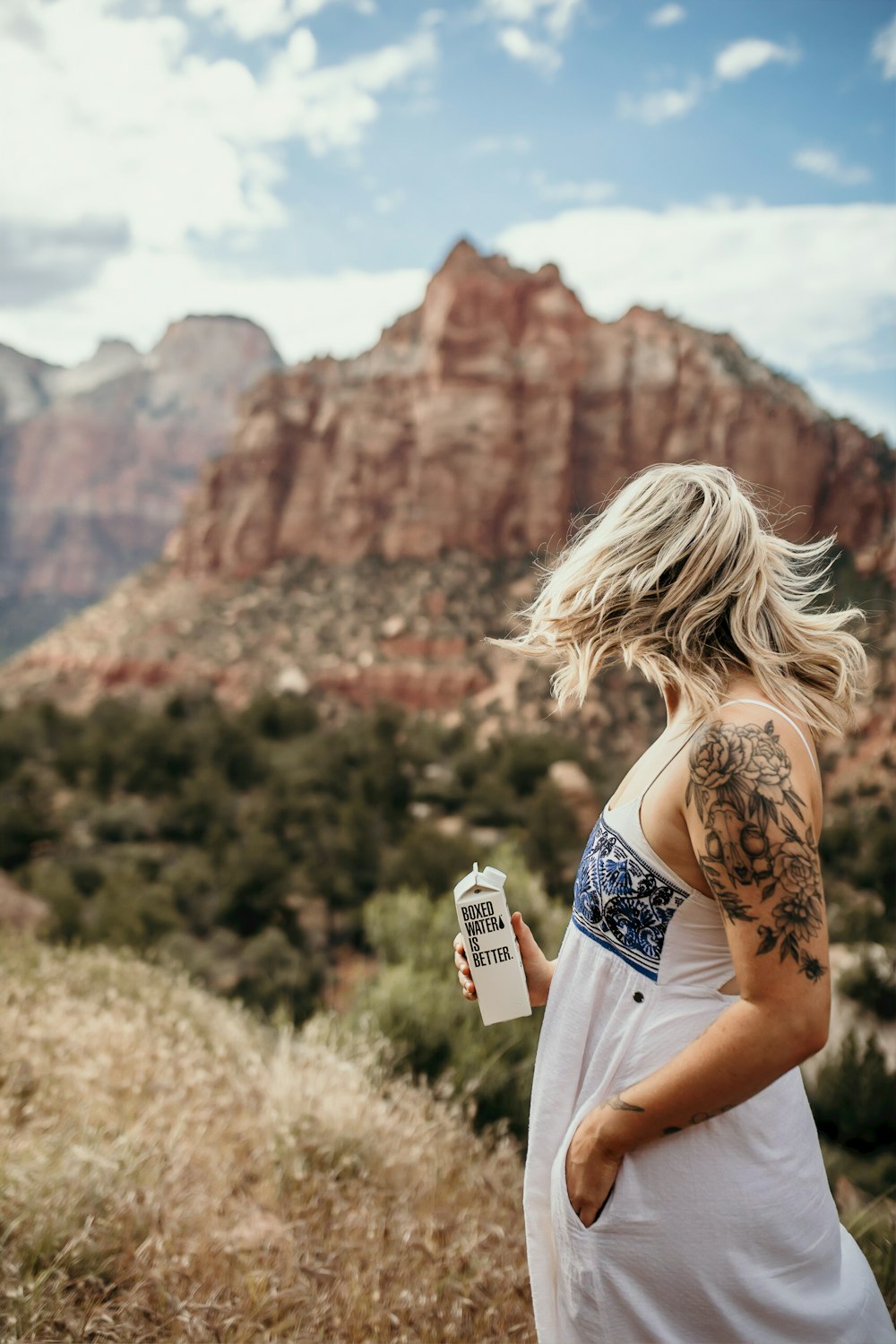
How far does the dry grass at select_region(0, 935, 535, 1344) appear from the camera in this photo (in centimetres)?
225

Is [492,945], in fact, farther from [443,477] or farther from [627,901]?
[443,477]

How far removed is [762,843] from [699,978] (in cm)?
31

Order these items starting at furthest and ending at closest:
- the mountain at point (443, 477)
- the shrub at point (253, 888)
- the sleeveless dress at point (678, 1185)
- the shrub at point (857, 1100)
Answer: the mountain at point (443, 477) → the shrub at point (253, 888) → the shrub at point (857, 1100) → the sleeveless dress at point (678, 1185)

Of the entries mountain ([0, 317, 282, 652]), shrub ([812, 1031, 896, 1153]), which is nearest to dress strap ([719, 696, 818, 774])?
shrub ([812, 1031, 896, 1153])

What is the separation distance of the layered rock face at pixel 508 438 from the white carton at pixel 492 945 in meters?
40.5

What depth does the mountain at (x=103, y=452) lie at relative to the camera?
106562mm

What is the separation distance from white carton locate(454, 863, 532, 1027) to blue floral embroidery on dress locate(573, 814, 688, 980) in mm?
175

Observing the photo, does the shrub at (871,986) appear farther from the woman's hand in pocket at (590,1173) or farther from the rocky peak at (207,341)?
the rocky peak at (207,341)

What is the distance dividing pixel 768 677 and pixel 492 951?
0.72m

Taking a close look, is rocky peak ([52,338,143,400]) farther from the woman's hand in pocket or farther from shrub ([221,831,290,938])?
the woman's hand in pocket

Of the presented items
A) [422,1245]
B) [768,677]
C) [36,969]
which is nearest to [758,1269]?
[768,677]

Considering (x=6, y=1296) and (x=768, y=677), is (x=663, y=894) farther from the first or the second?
(x=6, y=1296)

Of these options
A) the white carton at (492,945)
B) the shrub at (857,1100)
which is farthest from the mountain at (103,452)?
the white carton at (492,945)

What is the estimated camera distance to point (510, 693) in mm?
33281
